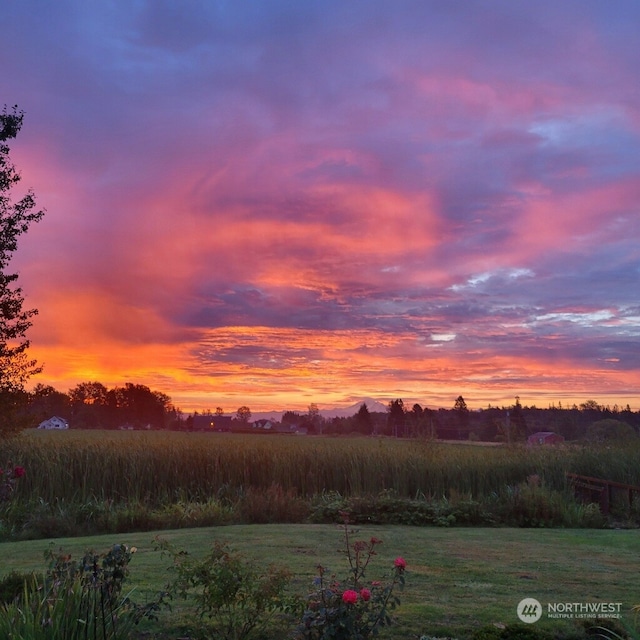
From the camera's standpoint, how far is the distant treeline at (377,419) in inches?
906

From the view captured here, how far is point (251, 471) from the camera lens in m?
15.4

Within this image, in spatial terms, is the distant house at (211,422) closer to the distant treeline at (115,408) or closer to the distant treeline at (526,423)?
the distant treeline at (115,408)

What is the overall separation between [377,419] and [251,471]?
5416cm

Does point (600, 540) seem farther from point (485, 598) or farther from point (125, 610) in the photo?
point (125, 610)

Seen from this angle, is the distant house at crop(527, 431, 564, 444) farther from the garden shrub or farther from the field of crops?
the garden shrub

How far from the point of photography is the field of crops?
14.3 metres

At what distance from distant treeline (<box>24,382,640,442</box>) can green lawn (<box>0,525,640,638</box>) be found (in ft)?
33.2

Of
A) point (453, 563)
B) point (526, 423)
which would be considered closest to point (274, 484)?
point (453, 563)

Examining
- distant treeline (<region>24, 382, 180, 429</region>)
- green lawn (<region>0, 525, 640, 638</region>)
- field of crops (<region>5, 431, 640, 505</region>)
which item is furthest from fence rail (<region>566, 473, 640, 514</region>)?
distant treeline (<region>24, 382, 180, 429</region>)

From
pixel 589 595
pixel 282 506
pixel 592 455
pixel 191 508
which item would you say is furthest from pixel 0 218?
pixel 592 455

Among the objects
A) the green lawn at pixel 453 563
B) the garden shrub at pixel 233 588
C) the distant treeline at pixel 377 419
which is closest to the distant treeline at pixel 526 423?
the distant treeline at pixel 377 419

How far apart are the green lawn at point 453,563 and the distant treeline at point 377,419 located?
10.1m

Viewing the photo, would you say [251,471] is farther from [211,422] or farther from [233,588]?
[211,422]

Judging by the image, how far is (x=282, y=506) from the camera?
11820 mm
